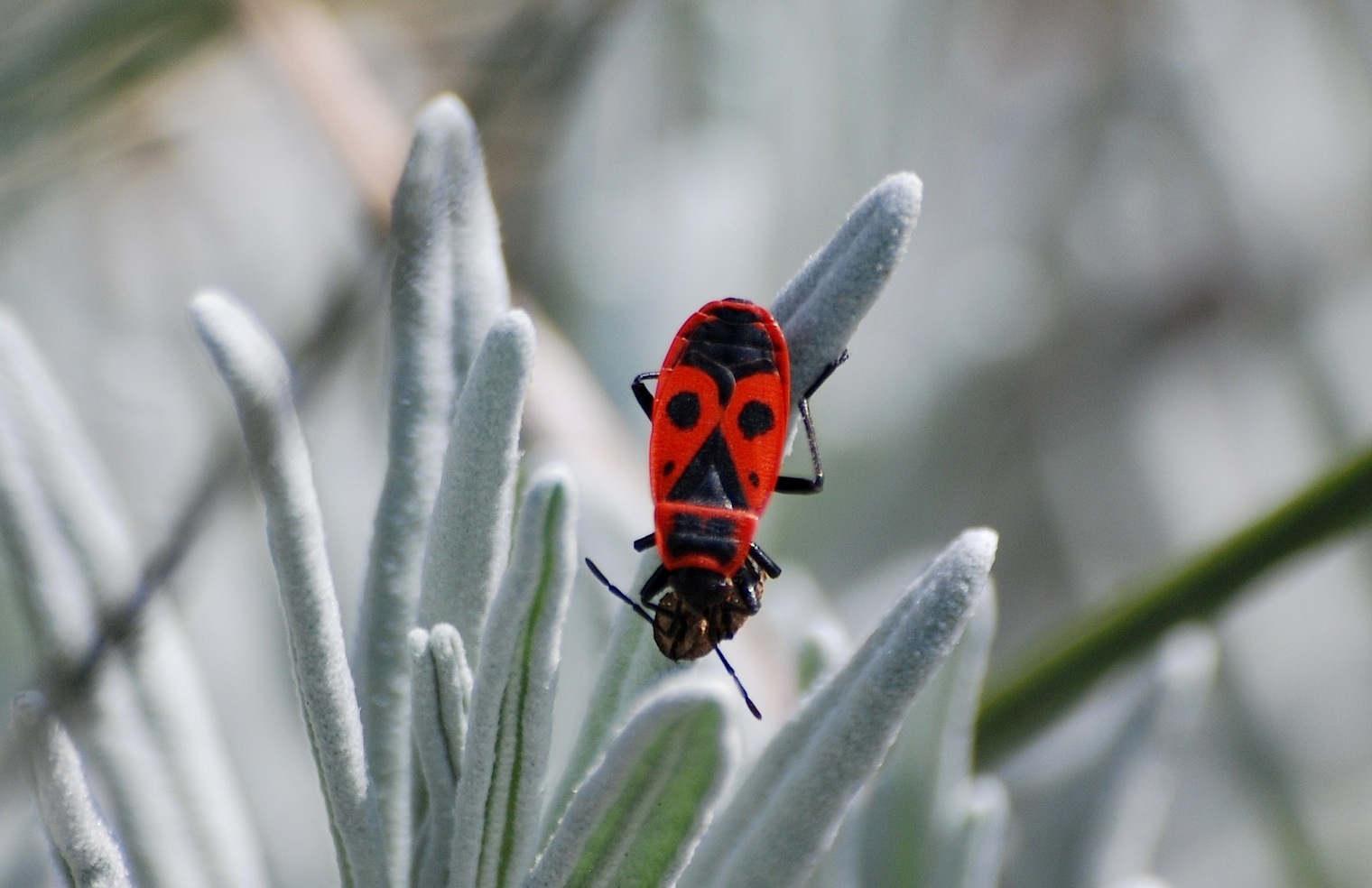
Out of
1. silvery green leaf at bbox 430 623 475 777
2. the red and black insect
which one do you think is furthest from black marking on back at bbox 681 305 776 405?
silvery green leaf at bbox 430 623 475 777

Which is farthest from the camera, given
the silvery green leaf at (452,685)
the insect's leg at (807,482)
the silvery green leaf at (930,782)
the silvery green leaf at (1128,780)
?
the insect's leg at (807,482)

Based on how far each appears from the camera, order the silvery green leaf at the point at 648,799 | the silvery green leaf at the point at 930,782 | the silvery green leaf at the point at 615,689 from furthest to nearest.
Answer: the silvery green leaf at the point at 930,782
the silvery green leaf at the point at 615,689
the silvery green leaf at the point at 648,799

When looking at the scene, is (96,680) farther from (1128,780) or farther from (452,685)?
(1128,780)

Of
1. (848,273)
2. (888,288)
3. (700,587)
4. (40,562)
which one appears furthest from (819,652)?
Answer: (888,288)

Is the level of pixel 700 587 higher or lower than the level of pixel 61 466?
lower

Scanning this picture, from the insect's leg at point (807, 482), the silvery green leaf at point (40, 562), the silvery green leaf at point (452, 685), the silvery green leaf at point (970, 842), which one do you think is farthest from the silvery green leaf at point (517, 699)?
the insect's leg at point (807, 482)

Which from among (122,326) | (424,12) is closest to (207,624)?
(122,326)

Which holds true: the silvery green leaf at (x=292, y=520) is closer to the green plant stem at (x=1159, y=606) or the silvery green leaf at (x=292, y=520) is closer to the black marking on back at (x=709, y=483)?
the black marking on back at (x=709, y=483)
